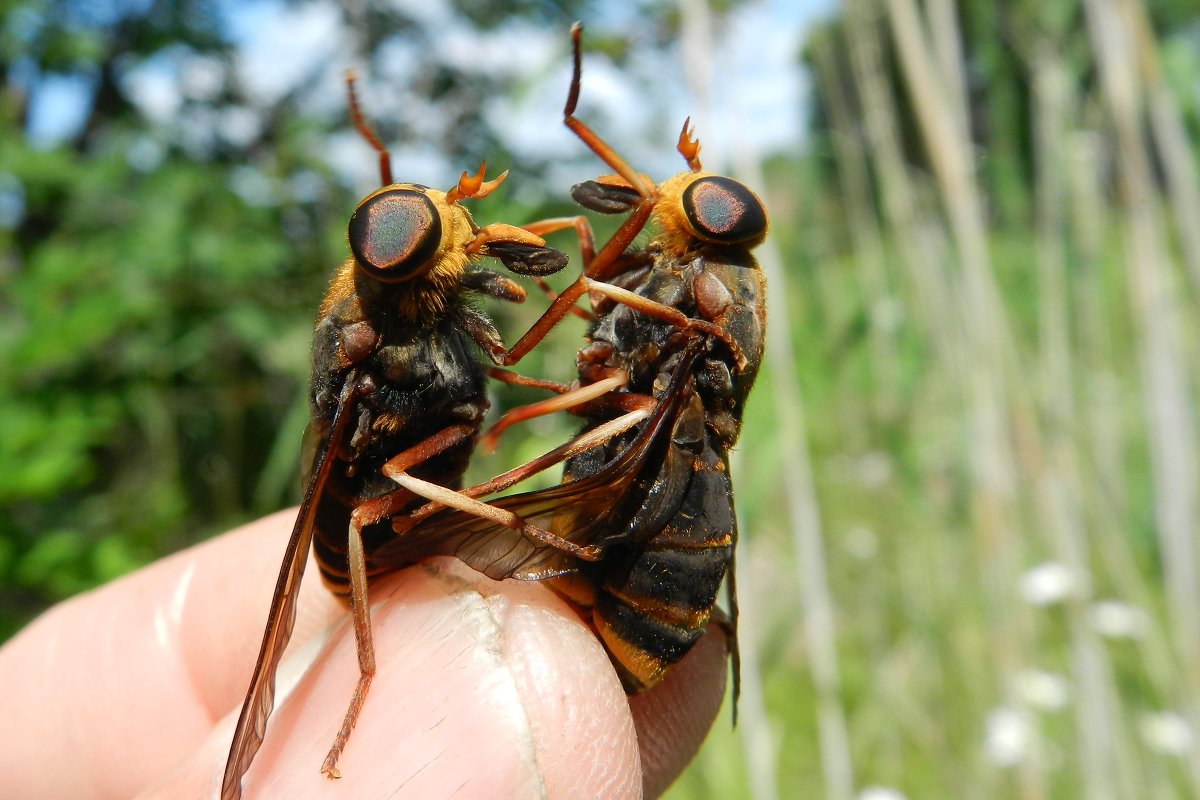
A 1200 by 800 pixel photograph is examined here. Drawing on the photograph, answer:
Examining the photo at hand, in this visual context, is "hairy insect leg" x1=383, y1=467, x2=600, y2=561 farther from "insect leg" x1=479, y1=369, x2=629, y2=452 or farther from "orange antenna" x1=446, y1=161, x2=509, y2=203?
"orange antenna" x1=446, y1=161, x2=509, y2=203

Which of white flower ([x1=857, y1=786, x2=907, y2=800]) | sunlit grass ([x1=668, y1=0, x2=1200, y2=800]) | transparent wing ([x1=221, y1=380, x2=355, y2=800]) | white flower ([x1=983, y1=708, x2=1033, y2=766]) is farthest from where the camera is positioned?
white flower ([x1=857, y1=786, x2=907, y2=800])

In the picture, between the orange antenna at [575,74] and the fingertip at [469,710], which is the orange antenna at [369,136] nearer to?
the orange antenna at [575,74]

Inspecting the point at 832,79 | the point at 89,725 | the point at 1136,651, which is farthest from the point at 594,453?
the point at 1136,651

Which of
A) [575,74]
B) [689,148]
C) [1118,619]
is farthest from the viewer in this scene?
[1118,619]

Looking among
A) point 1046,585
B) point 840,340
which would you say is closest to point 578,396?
point 840,340

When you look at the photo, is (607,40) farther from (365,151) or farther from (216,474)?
(216,474)

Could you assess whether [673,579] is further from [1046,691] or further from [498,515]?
[1046,691]

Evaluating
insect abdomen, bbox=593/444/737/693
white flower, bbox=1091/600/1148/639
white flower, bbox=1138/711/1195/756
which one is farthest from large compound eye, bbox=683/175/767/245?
white flower, bbox=1138/711/1195/756
